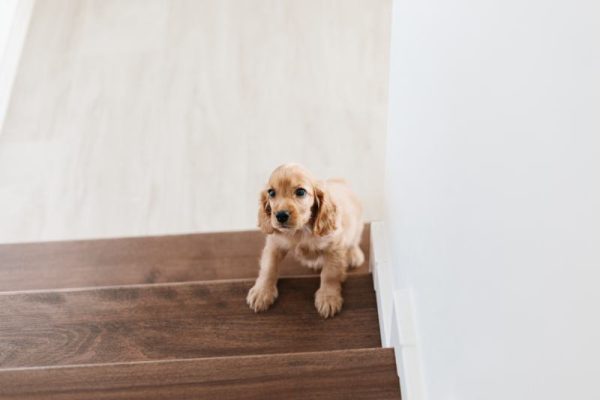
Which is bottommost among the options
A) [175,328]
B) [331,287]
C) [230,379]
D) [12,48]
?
[230,379]

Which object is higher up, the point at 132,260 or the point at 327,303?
the point at 132,260

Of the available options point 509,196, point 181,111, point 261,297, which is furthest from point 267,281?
point 509,196

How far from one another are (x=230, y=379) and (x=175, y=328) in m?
0.44

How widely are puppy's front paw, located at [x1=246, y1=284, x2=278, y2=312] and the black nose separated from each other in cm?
28

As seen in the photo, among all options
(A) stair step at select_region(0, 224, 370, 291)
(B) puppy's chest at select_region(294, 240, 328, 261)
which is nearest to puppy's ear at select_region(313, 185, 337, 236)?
(B) puppy's chest at select_region(294, 240, 328, 261)

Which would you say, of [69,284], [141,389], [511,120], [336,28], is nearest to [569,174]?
[511,120]

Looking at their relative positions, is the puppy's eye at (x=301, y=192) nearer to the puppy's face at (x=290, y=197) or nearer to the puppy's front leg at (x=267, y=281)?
the puppy's face at (x=290, y=197)

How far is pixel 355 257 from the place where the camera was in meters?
2.31

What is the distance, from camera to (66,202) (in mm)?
2736

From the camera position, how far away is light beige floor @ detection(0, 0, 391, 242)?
271 cm

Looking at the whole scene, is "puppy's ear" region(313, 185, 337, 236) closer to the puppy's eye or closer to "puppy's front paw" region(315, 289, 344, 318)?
the puppy's eye

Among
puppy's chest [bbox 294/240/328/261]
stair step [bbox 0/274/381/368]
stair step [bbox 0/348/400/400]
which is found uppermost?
puppy's chest [bbox 294/240/328/261]

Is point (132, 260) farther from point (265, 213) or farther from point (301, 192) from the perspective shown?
point (301, 192)

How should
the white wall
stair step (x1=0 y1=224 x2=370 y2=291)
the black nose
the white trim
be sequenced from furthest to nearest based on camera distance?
1. the white trim
2. stair step (x1=0 y1=224 x2=370 y2=291)
3. the black nose
4. the white wall
